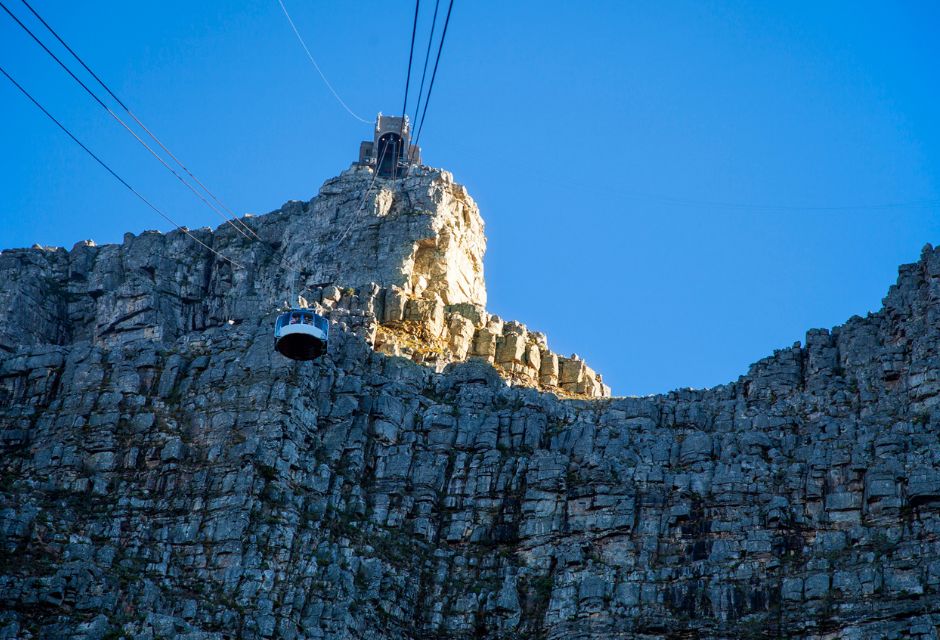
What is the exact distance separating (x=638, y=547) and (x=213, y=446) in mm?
21978

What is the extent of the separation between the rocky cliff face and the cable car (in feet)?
37.8

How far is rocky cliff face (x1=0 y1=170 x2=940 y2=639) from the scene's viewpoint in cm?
7450

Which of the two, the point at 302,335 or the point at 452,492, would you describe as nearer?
the point at 302,335

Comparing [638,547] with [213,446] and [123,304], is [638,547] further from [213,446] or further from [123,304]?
[123,304]

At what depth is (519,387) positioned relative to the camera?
307 ft

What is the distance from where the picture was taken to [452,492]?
3366 inches

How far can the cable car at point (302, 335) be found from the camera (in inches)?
2795

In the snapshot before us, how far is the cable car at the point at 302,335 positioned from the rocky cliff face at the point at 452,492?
1151 cm

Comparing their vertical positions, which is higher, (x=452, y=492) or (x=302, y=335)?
(x=302, y=335)

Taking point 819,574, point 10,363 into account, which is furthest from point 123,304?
point 819,574

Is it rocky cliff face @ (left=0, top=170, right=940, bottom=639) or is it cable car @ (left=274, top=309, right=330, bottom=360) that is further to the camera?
rocky cliff face @ (left=0, top=170, right=940, bottom=639)

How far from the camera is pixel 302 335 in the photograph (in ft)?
233

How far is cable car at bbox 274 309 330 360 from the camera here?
233 ft

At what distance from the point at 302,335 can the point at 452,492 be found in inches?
696
